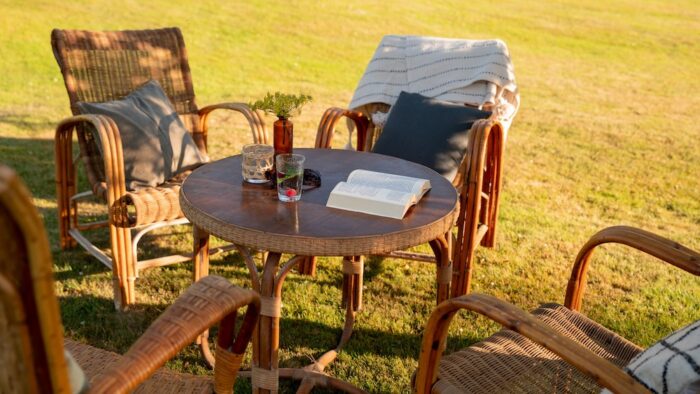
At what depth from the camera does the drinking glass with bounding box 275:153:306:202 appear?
2064 millimetres

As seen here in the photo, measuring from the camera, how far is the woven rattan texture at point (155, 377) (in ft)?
4.79

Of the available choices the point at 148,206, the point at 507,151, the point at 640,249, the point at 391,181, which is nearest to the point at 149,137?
the point at 148,206

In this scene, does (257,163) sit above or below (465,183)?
above

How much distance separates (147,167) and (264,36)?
8.16m

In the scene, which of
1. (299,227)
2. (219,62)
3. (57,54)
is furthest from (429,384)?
(219,62)

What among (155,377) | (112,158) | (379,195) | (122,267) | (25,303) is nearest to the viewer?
(25,303)

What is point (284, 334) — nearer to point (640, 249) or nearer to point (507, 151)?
point (640, 249)

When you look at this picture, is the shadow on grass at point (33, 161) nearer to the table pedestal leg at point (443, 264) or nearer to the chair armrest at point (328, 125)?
the chair armrest at point (328, 125)

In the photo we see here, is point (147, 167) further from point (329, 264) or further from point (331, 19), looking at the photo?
point (331, 19)

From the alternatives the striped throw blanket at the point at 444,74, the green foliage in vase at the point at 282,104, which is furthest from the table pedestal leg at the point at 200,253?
the striped throw blanket at the point at 444,74

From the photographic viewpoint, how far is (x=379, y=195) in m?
2.04

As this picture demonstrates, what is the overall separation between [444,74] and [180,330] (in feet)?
9.19

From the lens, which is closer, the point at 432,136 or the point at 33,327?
the point at 33,327

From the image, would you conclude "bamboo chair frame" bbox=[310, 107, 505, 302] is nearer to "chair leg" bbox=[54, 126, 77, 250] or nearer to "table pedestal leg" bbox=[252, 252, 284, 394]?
"table pedestal leg" bbox=[252, 252, 284, 394]
